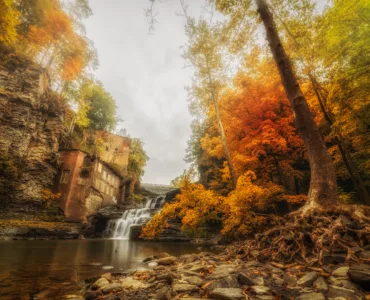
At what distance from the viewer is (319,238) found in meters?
4.31

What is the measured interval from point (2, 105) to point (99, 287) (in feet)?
69.9

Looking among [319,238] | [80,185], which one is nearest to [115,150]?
[80,185]

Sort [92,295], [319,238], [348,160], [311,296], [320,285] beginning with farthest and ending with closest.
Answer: [348,160], [319,238], [92,295], [320,285], [311,296]

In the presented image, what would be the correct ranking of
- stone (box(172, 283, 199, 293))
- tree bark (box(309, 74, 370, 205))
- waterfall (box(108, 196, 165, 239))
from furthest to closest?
waterfall (box(108, 196, 165, 239)) → tree bark (box(309, 74, 370, 205)) → stone (box(172, 283, 199, 293))

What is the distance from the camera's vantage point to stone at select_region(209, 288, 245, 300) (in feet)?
8.72

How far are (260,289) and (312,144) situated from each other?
4.73 metres

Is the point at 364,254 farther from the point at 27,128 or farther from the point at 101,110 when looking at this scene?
the point at 101,110

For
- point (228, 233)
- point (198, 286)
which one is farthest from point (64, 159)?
point (198, 286)

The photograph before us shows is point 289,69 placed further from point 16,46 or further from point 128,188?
point 128,188

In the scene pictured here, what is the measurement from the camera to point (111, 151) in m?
40.1

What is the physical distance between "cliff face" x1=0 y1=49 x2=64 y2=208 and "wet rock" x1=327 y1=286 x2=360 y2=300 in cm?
2260

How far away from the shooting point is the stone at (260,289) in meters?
2.75

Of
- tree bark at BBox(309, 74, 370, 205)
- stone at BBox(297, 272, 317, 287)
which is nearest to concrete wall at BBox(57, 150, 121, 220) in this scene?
stone at BBox(297, 272, 317, 287)

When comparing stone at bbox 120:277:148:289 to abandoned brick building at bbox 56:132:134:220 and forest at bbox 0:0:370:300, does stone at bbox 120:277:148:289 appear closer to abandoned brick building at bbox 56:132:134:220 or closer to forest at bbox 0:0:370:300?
forest at bbox 0:0:370:300
